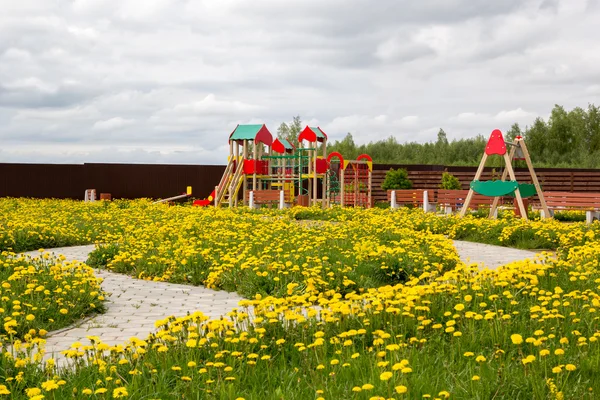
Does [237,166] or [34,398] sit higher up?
[237,166]

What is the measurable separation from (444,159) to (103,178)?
2350 cm

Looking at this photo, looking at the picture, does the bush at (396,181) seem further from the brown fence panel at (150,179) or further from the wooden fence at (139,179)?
the brown fence panel at (150,179)

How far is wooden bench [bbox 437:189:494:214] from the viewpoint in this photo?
65.0 feet

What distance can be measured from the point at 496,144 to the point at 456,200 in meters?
3.98

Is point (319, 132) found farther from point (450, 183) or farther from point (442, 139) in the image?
point (442, 139)

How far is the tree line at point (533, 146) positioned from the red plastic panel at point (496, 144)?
2459cm

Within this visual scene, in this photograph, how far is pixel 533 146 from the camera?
47750mm

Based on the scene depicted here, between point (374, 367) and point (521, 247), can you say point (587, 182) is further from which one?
point (374, 367)

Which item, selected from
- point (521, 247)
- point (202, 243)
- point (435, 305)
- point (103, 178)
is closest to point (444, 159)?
point (103, 178)

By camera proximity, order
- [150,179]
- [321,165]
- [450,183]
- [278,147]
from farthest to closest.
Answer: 1. [150,179]
2. [450,183]
3. [278,147]
4. [321,165]

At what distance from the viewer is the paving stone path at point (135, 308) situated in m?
5.62

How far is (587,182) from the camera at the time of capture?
3044 cm

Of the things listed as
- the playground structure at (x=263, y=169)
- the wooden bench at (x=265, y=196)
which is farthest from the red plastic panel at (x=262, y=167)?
the wooden bench at (x=265, y=196)

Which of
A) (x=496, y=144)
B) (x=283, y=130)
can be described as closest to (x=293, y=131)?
(x=283, y=130)
